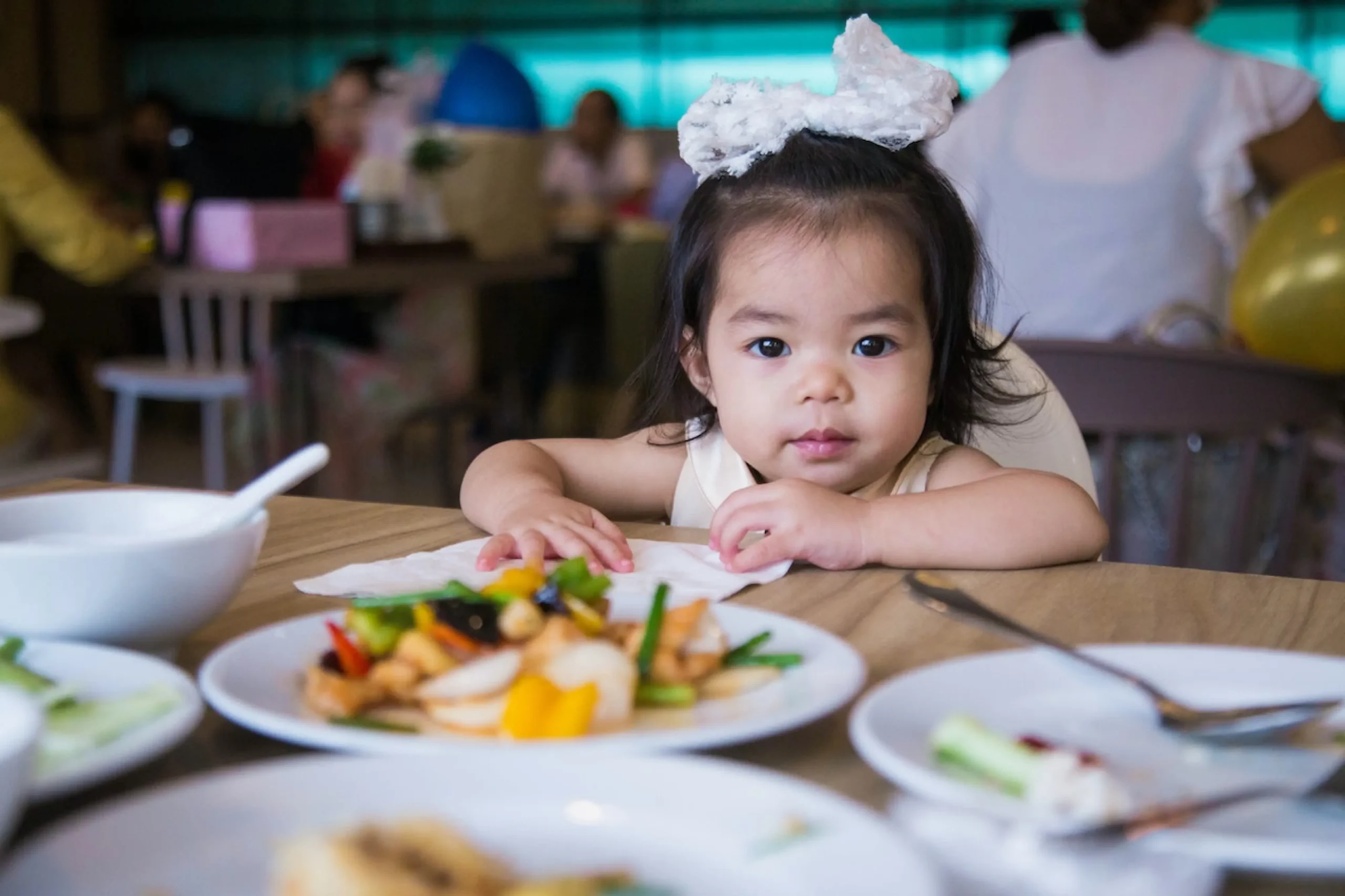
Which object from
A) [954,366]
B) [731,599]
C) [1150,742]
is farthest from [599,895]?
[954,366]

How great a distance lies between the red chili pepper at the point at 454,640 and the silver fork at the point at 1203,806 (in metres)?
0.28

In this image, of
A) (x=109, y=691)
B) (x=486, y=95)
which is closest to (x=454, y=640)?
(x=109, y=691)

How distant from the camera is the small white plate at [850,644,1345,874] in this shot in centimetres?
47

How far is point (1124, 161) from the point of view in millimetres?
2447

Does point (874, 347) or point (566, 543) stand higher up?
point (874, 347)

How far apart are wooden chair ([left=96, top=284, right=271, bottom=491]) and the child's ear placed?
2343mm

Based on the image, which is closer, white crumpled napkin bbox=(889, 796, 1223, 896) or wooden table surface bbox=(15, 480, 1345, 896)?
white crumpled napkin bbox=(889, 796, 1223, 896)

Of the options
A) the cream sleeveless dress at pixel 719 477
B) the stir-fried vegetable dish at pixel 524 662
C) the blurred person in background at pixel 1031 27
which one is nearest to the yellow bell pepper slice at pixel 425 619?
the stir-fried vegetable dish at pixel 524 662

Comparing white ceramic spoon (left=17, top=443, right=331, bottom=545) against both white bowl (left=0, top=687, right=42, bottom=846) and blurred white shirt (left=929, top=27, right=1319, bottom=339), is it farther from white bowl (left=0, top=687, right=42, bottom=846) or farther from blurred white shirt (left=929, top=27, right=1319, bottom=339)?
blurred white shirt (left=929, top=27, right=1319, bottom=339)

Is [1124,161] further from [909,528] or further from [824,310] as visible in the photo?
[909,528]

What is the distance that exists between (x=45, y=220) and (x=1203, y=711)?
3392mm

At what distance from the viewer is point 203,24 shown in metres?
11.8

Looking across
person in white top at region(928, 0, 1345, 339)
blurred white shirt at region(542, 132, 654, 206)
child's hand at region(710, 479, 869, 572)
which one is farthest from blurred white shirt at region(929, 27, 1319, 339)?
blurred white shirt at region(542, 132, 654, 206)

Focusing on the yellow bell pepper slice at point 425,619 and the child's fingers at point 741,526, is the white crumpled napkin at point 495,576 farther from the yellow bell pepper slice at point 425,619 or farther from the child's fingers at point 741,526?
the yellow bell pepper slice at point 425,619
